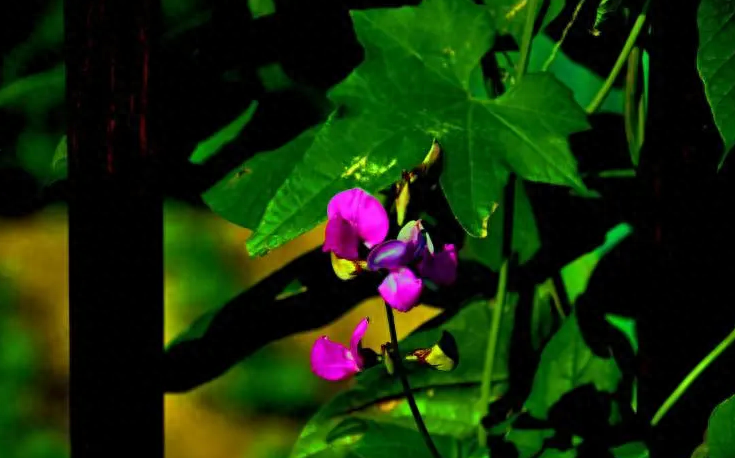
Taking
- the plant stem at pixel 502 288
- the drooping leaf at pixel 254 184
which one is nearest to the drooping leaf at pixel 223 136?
the drooping leaf at pixel 254 184

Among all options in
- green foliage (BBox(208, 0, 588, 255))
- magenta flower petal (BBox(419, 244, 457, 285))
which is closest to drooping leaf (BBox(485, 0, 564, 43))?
green foliage (BBox(208, 0, 588, 255))

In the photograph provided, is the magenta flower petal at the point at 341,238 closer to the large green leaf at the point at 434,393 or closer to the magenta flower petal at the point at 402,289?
the magenta flower petal at the point at 402,289

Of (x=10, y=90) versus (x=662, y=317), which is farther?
(x=10, y=90)

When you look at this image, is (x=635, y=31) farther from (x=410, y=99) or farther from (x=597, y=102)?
(x=410, y=99)

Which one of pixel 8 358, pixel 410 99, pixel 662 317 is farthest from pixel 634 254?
pixel 8 358

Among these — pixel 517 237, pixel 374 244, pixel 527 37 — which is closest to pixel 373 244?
pixel 374 244

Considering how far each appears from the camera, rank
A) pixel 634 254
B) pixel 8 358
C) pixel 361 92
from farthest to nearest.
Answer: pixel 8 358
pixel 634 254
pixel 361 92

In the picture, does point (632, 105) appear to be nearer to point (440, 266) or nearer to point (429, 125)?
point (429, 125)

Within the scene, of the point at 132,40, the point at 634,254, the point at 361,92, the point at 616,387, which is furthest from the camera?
the point at 634,254
